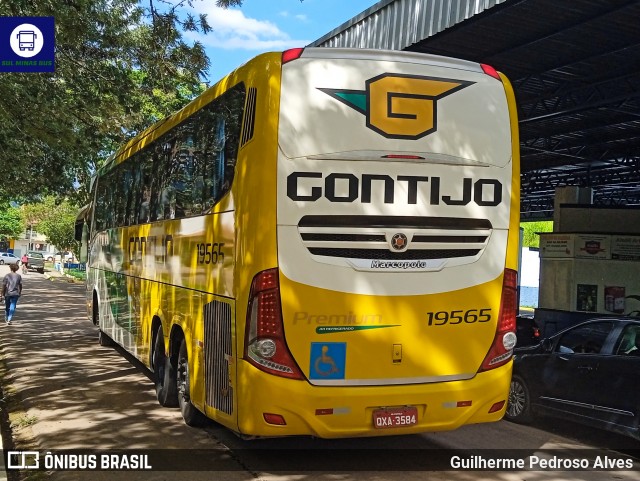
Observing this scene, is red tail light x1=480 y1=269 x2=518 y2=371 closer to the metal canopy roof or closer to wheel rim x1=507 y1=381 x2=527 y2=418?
wheel rim x1=507 y1=381 x2=527 y2=418

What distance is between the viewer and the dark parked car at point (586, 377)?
6.96 metres

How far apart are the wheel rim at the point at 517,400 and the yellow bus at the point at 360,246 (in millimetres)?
2467

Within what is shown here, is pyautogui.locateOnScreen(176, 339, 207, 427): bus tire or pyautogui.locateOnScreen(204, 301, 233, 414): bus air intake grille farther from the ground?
pyautogui.locateOnScreen(204, 301, 233, 414): bus air intake grille

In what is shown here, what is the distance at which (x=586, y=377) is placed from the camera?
750cm

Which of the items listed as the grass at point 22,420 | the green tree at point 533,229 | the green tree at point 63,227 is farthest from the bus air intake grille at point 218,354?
the green tree at point 533,229

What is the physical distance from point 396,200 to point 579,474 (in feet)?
10.3

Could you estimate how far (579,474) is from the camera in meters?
6.24

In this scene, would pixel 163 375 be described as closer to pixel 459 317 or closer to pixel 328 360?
pixel 328 360

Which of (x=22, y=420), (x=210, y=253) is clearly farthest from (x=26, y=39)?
(x=210, y=253)

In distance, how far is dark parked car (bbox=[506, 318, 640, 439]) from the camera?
6961 mm

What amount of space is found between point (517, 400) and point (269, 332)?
441 cm

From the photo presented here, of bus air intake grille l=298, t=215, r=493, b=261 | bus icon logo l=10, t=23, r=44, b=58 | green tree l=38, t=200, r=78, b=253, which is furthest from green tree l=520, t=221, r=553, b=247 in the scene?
bus air intake grille l=298, t=215, r=493, b=261

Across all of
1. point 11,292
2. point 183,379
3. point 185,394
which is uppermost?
point 11,292

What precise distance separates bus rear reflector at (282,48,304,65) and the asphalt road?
3.59m
